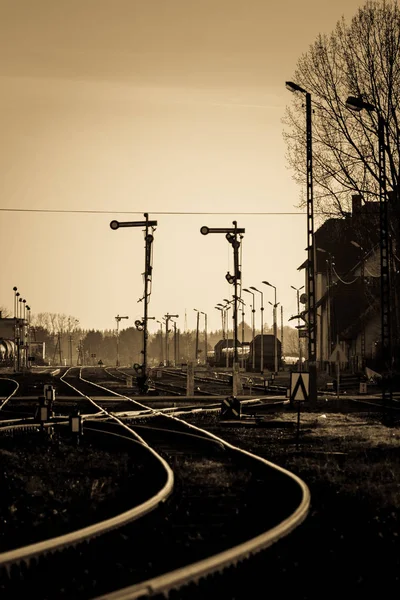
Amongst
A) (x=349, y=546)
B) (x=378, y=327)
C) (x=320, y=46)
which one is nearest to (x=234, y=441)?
(x=349, y=546)

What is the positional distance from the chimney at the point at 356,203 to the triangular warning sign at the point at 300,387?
911 inches

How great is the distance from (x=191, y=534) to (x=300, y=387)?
10.3m

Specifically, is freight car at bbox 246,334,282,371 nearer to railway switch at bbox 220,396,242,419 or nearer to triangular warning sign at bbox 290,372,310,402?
railway switch at bbox 220,396,242,419

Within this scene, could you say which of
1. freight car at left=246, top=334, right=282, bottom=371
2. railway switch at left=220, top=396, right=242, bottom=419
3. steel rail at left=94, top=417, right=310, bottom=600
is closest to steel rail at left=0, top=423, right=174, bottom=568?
steel rail at left=94, top=417, right=310, bottom=600

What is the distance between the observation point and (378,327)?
2926 inches

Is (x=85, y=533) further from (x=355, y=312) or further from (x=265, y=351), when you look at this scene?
(x=265, y=351)

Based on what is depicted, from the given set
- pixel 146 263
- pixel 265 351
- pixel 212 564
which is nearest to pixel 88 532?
pixel 212 564

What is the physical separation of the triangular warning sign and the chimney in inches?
911

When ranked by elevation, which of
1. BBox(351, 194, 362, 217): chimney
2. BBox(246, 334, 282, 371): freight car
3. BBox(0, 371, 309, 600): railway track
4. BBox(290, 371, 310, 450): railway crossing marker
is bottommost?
BBox(0, 371, 309, 600): railway track

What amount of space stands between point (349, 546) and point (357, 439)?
1184 centimetres

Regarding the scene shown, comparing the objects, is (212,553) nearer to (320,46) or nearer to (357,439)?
(357,439)

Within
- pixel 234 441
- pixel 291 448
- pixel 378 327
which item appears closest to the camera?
pixel 291 448

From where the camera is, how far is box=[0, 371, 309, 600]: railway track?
679 centimetres

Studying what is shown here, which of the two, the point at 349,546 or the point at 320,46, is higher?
the point at 320,46
